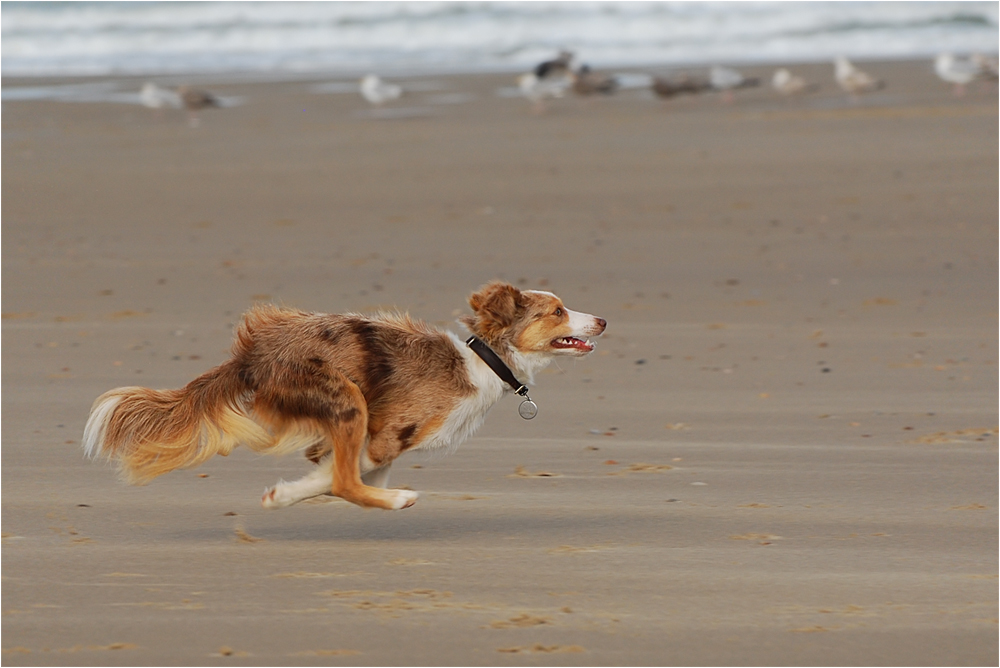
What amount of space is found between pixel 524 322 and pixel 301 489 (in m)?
1.14

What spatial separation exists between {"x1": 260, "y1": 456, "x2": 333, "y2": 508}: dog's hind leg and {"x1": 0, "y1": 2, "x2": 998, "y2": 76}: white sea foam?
2421 centimetres

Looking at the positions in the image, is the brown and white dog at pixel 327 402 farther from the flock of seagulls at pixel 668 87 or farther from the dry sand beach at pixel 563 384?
the flock of seagulls at pixel 668 87

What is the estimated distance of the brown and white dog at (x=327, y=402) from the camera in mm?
5477

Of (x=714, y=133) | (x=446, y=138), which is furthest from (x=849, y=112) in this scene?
(x=446, y=138)

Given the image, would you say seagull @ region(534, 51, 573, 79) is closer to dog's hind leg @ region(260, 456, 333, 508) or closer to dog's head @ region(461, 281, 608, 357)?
dog's head @ region(461, 281, 608, 357)

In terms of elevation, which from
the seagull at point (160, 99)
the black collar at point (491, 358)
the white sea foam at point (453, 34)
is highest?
the white sea foam at point (453, 34)

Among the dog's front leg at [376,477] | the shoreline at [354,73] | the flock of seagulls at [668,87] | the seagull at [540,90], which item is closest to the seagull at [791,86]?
the flock of seagulls at [668,87]

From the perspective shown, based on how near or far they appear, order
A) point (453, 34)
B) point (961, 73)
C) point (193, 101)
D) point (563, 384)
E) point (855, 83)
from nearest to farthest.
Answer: point (563, 384)
point (961, 73)
point (193, 101)
point (855, 83)
point (453, 34)

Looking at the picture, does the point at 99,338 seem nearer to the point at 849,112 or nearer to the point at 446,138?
the point at 446,138

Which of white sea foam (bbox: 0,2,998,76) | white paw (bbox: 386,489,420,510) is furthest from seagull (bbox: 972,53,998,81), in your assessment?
white paw (bbox: 386,489,420,510)

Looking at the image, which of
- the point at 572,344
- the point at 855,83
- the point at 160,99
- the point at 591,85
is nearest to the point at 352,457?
the point at 572,344

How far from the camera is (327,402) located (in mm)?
5438

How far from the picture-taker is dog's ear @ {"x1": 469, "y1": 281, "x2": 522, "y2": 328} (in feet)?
18.8

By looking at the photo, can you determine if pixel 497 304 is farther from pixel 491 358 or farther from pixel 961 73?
pixel 961 73
